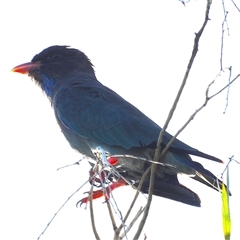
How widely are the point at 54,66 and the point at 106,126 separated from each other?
1.49 meters

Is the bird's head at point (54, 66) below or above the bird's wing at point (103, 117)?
above

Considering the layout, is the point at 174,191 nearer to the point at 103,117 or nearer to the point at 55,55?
the point at 103,117

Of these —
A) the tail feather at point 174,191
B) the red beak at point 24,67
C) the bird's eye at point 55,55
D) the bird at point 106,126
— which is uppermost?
the bird's eye at point 55,55

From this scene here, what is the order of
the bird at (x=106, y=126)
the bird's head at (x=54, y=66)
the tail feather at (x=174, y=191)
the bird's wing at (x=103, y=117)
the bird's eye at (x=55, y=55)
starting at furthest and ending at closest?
the bird's eye at (x=55, y=55) < the bird's head at (x=54, y=66) < the bird's wing at (x=103, y=117) < the bird at (x=106, y=126) < the tail feather at (x=174, y=191)

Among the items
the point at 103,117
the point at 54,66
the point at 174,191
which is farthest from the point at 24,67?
the point at 174,191

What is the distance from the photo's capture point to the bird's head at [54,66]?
768cm

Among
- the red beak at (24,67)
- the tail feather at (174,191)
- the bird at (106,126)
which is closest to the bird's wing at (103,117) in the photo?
the bird at (106,126)

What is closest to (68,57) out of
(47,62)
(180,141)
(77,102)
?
(47,62)

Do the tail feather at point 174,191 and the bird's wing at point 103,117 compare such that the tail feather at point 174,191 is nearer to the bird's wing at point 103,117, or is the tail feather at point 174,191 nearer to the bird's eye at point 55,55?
the bird's wing at point 103,117

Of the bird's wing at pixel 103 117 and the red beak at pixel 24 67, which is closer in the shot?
the bird's wing at pixel 103 117

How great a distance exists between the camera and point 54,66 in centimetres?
781

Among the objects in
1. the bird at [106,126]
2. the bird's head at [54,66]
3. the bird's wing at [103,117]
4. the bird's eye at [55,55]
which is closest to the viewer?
the bird at [106,126]

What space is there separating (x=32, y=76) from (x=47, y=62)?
0.83 feet

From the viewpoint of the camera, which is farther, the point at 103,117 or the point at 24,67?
the point at 24,67
